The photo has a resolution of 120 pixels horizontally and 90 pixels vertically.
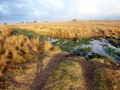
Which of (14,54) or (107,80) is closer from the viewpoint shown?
(107,80)

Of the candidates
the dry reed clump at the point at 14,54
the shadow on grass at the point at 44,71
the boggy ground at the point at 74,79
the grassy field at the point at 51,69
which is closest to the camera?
the boggy ground at the point at 74,79

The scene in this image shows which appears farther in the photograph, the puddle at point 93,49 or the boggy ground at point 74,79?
the puddle at point 93,49

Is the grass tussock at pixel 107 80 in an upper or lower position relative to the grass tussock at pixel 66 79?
upper

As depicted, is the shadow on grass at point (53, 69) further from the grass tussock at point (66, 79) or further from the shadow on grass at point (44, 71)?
the grass tussock at point (66, 79)

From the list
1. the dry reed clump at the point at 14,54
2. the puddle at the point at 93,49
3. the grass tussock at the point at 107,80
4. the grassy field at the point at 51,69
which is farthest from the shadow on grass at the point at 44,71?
the puddle at the point at 93,49

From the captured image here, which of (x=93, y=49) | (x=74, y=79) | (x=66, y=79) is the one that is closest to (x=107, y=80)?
(x=74, y=79)

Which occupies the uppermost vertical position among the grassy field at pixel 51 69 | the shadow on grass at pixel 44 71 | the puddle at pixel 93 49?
the grassy field at pixel 51 69

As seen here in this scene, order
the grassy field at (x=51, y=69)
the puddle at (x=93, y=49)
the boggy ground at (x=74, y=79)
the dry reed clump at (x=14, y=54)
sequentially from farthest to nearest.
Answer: the puddle at (x=93, y=49), the dry reed clump at (x=14, y=54), the grassy field at (x=51, y=69), the boggy ground at (x=74, y=79)

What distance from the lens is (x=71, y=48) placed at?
27.7m

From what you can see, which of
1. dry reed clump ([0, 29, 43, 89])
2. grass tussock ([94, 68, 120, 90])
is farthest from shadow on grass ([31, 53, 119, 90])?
dry reed clump ([0, 29, 43, 89])

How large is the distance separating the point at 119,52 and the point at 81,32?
14.6 m

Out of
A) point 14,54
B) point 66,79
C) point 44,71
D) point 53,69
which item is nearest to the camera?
point 66,79

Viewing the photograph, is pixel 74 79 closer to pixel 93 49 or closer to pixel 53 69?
pixel 53 69

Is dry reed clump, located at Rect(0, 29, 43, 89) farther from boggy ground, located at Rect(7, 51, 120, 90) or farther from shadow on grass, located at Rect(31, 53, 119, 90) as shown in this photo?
shadow on grass, located at Rect(31, 53, 119, 90)
